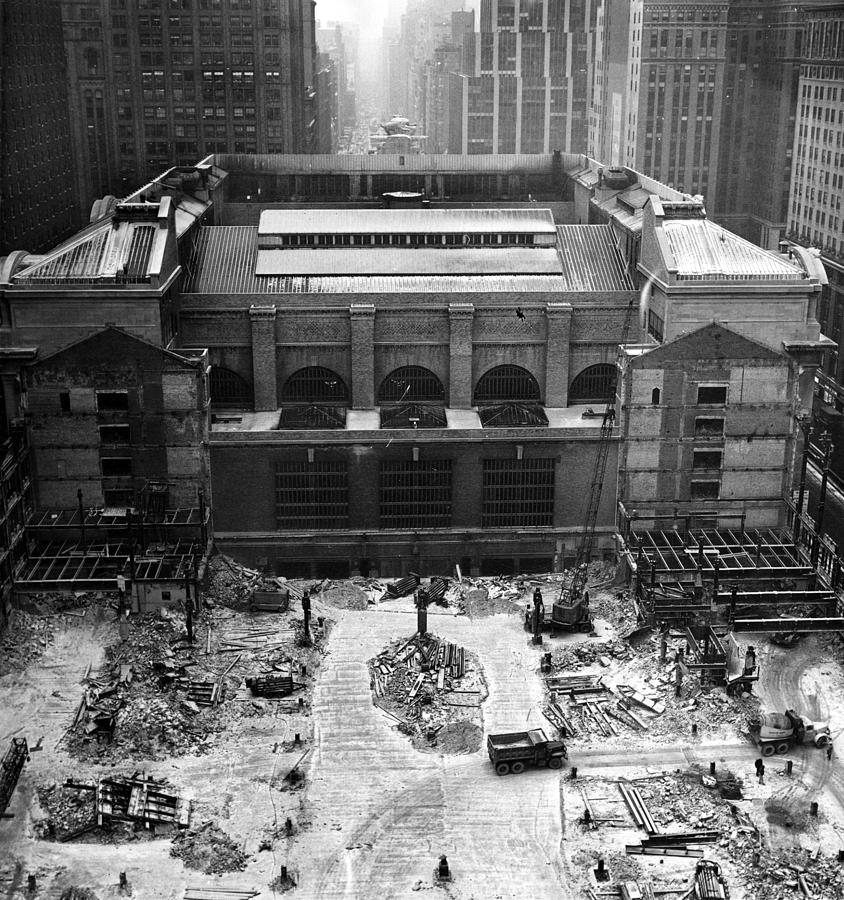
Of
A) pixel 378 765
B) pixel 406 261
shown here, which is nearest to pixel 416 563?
pixel 406 261

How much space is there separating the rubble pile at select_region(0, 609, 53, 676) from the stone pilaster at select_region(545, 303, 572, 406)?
3776 centimetres

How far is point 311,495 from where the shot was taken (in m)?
82.6

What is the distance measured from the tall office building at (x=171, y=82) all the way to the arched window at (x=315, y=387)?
231 feet

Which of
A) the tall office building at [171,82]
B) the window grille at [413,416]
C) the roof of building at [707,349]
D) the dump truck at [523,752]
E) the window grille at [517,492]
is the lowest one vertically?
the dump truck at [523,752]

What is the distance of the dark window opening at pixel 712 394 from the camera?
81.5 metres

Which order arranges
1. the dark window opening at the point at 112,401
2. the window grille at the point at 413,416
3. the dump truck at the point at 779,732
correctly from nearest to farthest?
the dump truck at the point at 779,732 < the dark window opening at the point at 112,401 < the window grille at the point at 413,416

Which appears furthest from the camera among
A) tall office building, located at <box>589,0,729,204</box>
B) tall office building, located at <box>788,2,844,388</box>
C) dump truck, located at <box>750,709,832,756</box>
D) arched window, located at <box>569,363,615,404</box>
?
tall office building, located at <box>589,0,729,204</box>

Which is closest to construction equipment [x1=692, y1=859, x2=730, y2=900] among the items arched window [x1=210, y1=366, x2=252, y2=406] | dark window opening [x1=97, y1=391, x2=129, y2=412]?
dark window opening [x1=97, y1=391, x2=129, y2=412]

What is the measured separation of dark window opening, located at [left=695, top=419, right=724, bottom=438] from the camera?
81938 mm

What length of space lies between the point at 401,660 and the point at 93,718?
17.5 m

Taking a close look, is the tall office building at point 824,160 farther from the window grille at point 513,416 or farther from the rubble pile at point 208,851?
the rubble pile at point 208,851

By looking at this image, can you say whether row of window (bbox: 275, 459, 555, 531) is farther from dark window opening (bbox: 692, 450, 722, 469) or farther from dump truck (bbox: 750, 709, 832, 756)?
dump truck (bbox: 750, 709, 832, 756)

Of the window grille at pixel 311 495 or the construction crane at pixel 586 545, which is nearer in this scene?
the construction crane at pixel 586 545

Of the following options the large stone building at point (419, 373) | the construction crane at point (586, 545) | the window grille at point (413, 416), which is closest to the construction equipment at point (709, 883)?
the construction crane at point (586, 545)
